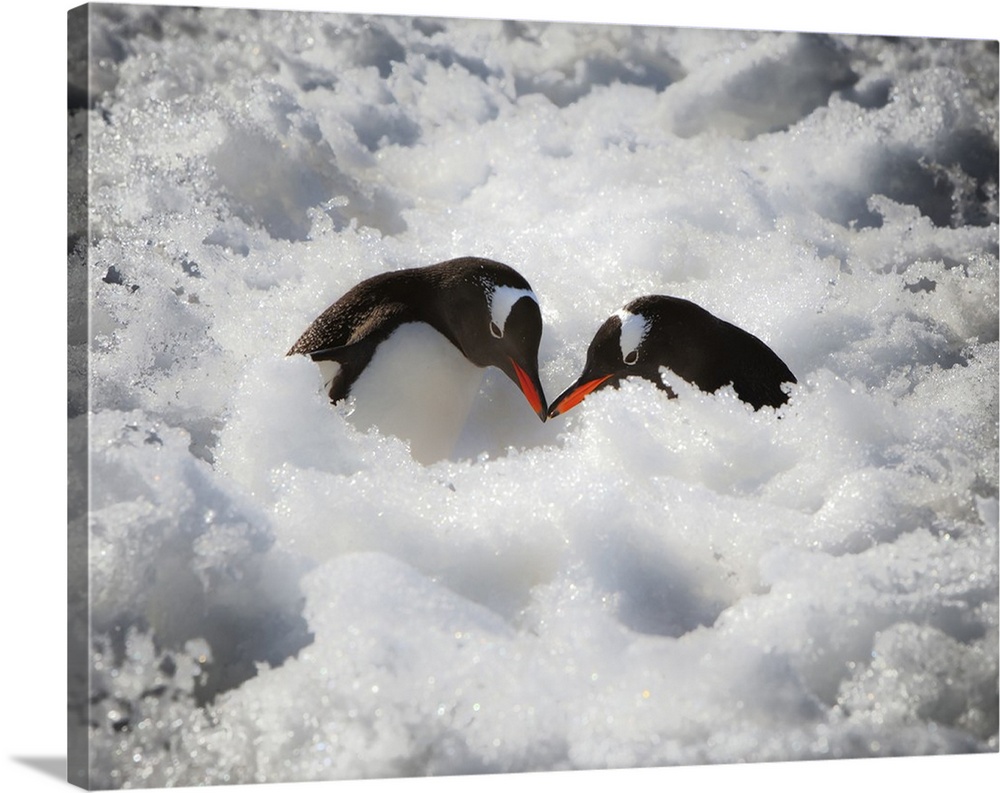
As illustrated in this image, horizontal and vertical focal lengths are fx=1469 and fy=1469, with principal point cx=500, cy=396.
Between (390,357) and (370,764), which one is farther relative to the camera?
(390,357)

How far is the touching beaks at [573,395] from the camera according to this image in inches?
123

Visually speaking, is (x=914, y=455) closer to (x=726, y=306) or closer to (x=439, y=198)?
(x=726, y=306)

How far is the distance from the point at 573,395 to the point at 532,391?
0.34 feet

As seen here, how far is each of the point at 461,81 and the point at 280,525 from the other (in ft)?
3.29

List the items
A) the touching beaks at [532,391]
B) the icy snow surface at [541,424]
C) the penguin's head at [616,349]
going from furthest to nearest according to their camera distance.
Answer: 1. the penguin's head at [616,349]
2. the touching beaks at [532,391]
3. the icy snow surface at [541,424]

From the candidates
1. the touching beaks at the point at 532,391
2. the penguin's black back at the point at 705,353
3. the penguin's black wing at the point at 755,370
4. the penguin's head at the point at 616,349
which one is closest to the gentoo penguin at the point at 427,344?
the touching beaks at the point at 532,391

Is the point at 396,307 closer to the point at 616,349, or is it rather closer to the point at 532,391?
the point at 532,391

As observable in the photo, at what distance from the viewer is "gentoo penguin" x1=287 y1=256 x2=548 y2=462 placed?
3.12 m

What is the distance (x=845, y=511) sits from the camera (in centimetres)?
307

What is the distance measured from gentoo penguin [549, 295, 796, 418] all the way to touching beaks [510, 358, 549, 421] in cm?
8

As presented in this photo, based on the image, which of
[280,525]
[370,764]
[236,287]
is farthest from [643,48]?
[370,764]

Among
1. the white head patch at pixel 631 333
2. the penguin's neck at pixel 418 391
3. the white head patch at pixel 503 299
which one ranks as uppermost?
the white head patch at pixel 503 299

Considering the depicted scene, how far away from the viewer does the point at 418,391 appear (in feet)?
10.4

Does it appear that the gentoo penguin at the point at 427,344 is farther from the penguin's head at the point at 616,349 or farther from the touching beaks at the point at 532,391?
the penguin's head at the point at 616,349
